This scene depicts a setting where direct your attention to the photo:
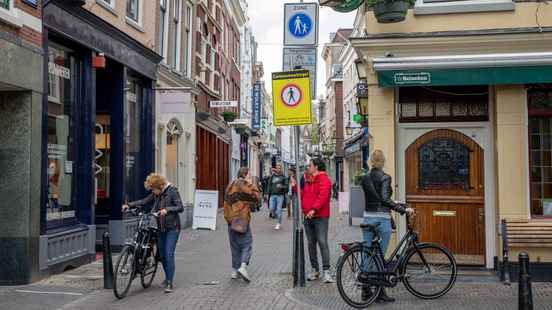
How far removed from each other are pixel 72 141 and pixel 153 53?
4.48 metres

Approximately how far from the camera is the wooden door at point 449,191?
9625 mm

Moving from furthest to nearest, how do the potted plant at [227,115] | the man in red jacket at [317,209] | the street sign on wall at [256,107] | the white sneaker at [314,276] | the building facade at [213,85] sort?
the street sign on wall at [256,107], the potted plant at [227,115], the building facade at [213,85], the white sneaker at [314,276], the man in red jacket at [317,209]

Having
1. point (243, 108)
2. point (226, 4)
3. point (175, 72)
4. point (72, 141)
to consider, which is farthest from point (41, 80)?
point (243, 108)

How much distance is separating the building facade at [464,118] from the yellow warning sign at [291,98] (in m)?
1.19

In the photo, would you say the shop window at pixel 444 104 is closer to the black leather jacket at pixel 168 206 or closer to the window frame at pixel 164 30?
the black leather jacket at pixel 168 206

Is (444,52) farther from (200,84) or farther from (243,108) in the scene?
(243,108)

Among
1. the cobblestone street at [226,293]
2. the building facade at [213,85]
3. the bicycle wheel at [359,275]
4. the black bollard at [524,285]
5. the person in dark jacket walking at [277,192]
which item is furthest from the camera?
the building facade at [213,85]

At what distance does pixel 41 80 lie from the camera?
9430 millimetres

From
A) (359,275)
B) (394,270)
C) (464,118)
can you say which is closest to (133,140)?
(464,118)

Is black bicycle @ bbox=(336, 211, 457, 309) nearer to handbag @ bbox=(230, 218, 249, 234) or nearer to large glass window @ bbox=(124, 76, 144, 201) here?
handbag @ bbox=(230, 218, 249, 234)

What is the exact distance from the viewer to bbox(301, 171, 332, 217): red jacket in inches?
355

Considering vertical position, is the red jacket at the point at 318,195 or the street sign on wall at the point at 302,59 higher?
the street sign on wall at the point at 302,59

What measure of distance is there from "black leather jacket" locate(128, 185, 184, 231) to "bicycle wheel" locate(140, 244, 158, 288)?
1.26 ft

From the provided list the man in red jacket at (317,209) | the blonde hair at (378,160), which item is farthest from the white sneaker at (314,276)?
the blonde hair at (378,160)
